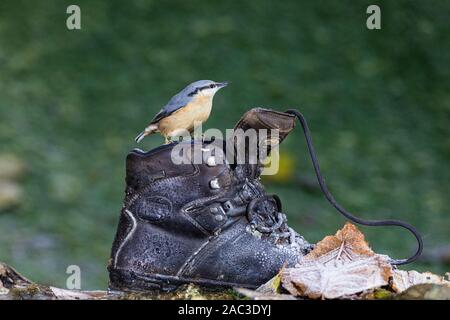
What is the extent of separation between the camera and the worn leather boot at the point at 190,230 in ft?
9.45

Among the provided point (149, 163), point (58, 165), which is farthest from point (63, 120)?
point (149, 163)

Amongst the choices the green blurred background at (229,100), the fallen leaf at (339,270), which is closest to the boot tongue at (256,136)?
the fallen leaf at (339,270)

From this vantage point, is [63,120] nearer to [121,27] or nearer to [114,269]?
[121,27]

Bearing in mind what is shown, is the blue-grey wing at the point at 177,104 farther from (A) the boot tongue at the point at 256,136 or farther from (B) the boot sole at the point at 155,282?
(B) the boot sole at the point at 155,282

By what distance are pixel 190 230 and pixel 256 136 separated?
37cm

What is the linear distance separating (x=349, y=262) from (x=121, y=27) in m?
6.80

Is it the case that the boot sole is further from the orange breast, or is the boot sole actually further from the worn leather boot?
the orange breast

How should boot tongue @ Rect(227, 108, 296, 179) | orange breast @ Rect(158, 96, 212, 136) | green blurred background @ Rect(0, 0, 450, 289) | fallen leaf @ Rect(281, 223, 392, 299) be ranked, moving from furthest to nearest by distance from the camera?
green blurred background @ Rect(0, 0, 450, 289) → orange breast @ Rect(158, 96, 212, 136) → boot tongue @ Rect(227, 108, 296, 179) → fallen leaf @ Rect(281, 223, 392, 299)

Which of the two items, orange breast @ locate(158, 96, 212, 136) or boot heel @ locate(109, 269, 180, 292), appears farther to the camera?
orange breast @ locate(158, 96, 212, 136)

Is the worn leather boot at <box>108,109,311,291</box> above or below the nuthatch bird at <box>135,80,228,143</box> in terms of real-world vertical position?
below

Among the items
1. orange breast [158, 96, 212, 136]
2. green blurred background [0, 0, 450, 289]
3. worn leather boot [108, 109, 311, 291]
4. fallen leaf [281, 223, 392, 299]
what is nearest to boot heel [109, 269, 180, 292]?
worn leather boot [108, 109, 311, 291]

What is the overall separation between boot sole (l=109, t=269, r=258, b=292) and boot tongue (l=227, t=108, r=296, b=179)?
1.24ft

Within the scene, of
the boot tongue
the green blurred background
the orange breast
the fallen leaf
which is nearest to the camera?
the fallen leaf

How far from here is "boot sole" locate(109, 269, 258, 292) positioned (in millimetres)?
2863
